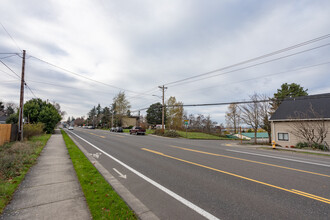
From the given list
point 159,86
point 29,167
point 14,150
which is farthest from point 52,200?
point 159,86

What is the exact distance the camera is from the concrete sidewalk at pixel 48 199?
320 centimetres

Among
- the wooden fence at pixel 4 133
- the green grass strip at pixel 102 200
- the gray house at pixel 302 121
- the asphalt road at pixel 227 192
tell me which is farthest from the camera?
the gray house at pixel 302 121

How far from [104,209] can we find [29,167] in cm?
539

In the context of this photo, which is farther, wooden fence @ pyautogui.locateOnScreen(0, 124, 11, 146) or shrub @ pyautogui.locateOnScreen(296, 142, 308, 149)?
shrub @ pyautogui.locateOnScreen(296, 142, 308, 149)

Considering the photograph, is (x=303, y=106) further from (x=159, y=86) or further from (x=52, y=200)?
(x=52, y=200)

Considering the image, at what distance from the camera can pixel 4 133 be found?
13.3 meters

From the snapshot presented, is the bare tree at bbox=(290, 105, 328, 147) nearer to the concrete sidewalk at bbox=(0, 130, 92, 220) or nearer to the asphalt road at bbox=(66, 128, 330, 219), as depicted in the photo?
the asphalt road at bbox=(66, 128, 330, 219)

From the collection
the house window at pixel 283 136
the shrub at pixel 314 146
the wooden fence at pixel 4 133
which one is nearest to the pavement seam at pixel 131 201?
the wooden fence at pixel 4 133

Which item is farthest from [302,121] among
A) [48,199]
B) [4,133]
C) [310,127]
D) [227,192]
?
[4,133]

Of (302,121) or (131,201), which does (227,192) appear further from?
(302,121)

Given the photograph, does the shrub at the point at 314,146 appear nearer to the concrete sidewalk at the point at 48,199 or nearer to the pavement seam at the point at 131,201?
the pavement seam at the point at 131,201

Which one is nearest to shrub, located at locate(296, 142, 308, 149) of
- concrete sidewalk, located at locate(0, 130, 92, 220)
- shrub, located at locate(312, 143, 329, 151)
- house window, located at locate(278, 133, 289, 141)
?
shrub, located at locate(312, 143, 329, 151)

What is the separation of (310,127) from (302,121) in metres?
1.26

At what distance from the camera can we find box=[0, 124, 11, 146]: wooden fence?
12781 millimetres
